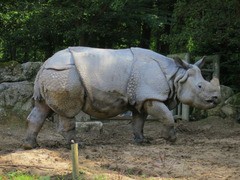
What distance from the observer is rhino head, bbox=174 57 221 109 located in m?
7.26

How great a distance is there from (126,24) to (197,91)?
8.26 metres

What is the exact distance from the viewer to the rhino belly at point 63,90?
675cm

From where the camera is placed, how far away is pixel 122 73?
7168 millimetres

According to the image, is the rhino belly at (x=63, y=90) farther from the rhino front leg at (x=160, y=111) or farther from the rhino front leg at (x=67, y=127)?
the rhino front leg at (x=160, y=111)

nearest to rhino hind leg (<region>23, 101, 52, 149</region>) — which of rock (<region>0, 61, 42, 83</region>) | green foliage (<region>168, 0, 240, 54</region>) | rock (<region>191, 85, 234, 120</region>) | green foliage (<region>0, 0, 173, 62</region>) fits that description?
rock (<region>0, 61, 42, 83</region>)

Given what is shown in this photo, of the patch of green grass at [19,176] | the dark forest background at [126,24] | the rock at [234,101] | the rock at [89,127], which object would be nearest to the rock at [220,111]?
the rock at [234,101]

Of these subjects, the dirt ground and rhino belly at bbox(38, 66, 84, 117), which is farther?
rhino belly at bbox(38, 66, 84, 117)

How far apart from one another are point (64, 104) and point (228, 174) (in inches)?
109

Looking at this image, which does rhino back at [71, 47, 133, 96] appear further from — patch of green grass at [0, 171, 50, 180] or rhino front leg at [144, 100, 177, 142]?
patch of green grass at [0, 171, 50, 180]

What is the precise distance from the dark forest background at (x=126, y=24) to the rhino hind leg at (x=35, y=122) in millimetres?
4695

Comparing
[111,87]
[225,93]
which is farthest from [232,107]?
[111,87]

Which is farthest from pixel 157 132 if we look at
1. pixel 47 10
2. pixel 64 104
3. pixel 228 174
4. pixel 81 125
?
pixel 47 10

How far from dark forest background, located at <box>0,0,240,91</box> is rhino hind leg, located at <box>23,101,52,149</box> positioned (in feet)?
15.4

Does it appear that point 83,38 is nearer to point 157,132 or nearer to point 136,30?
point 136,30
